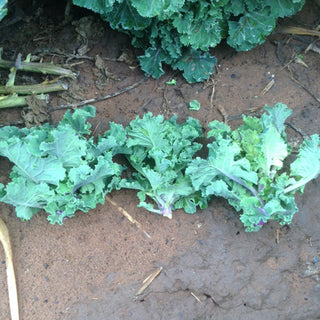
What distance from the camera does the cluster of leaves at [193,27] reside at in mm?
2822

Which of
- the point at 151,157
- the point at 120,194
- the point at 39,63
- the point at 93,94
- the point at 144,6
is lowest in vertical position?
the point at 120,194

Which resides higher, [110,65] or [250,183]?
[110,65]

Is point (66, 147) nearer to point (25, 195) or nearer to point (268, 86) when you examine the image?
point (25, 195)

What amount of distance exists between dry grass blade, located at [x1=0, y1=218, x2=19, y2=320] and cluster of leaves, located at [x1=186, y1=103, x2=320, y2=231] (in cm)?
118

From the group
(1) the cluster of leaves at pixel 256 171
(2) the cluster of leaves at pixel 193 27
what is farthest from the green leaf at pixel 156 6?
(1) the cluster of leaves at pixel 256 171

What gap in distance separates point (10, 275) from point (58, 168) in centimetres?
74

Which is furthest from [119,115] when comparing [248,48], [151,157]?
[248,48]

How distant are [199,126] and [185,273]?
3.04 ft

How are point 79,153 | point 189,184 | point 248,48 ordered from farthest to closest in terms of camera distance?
point 248,48
point 189,184
point 79,153

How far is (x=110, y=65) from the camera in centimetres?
318

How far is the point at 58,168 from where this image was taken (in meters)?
2.45

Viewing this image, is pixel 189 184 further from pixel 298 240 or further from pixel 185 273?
pixel 298 240

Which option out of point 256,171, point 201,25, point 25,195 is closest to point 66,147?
point 25,195

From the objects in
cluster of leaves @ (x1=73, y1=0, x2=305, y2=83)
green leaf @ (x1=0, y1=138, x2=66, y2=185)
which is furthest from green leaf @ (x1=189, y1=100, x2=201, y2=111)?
green leaf @ (x1=0, y1=138, x2=66, y2=185)
